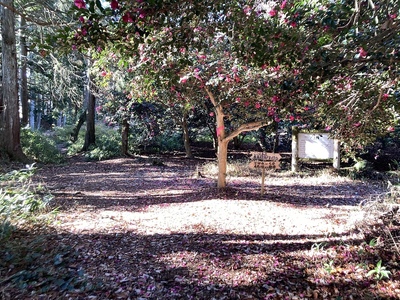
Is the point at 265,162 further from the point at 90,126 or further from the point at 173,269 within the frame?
the point at 90,126

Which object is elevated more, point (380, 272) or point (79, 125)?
point (79, 125)

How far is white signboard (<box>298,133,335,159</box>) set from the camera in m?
10.1

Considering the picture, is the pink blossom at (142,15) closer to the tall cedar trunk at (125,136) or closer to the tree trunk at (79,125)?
the tall cedar trunk at (125,136)

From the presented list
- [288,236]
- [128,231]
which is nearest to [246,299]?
[288,236]

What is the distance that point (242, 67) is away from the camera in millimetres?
4785

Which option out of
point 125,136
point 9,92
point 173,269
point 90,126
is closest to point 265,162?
point 173,269

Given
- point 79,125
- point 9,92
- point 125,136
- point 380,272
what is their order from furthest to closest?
point 79,125 → point 125,136 → point 9,92 → point 380,272

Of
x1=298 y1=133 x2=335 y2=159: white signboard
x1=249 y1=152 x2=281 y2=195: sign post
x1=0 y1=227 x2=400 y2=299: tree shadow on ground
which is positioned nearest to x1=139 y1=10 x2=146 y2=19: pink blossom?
x1=0 y1=227 x2=400 y2=299: tree shadow on ground

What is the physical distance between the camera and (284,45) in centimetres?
336

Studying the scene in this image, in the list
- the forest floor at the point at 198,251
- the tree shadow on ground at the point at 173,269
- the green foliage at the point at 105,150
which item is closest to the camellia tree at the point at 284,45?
the forest floor at the point at 198,251

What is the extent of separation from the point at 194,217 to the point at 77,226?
1.92m

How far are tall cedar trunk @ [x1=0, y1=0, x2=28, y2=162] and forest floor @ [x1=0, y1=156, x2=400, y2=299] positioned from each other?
4.70 m

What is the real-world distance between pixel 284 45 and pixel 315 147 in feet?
25.1

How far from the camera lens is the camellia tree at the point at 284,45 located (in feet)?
8.71
